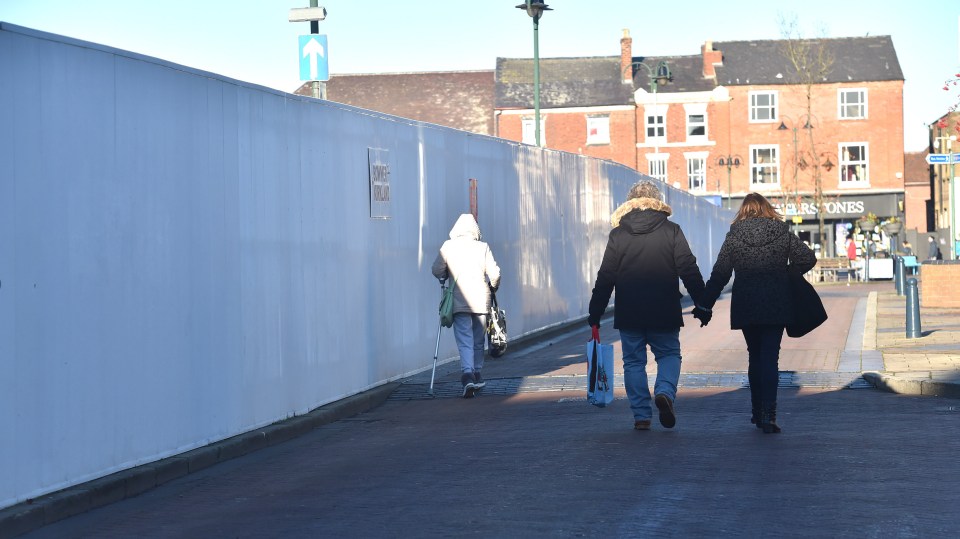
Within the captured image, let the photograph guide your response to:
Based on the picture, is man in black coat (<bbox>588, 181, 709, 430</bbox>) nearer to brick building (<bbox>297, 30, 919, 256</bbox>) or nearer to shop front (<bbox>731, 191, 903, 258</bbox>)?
brick building (<bbox>297, 30, 919, 256</bbox>)

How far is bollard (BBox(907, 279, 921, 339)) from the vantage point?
693 inches

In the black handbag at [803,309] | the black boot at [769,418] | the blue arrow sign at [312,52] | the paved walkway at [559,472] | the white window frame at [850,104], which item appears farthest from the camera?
the white window frame at [850,104]

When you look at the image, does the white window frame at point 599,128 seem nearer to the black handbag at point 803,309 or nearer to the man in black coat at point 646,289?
the man in black coat at point 646,289

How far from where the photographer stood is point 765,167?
6731 centimetres

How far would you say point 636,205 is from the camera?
33.0 ft

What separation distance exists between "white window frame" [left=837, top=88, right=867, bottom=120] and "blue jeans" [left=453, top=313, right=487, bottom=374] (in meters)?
57.0

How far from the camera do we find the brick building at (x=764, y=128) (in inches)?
2613

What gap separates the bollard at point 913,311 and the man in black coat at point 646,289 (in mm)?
8602

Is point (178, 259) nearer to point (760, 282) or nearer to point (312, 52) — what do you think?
point (760, 282)

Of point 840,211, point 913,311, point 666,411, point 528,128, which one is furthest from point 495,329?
point 528,128

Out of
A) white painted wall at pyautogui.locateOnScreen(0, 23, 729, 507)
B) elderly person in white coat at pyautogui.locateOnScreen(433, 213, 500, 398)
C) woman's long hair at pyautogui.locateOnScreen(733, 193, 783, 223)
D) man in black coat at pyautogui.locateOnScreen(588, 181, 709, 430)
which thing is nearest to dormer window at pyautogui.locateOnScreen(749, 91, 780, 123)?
white painted wall at pyautogui.locateOnScreen(0, 23, 729, 507)

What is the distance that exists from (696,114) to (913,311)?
50.7m

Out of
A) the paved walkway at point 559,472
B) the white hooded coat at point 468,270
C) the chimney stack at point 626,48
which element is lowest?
the paved walkway at point 559,472

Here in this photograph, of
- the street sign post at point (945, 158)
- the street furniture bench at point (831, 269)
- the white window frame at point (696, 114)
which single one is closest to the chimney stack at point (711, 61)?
the white window frame at point (696, 114)
